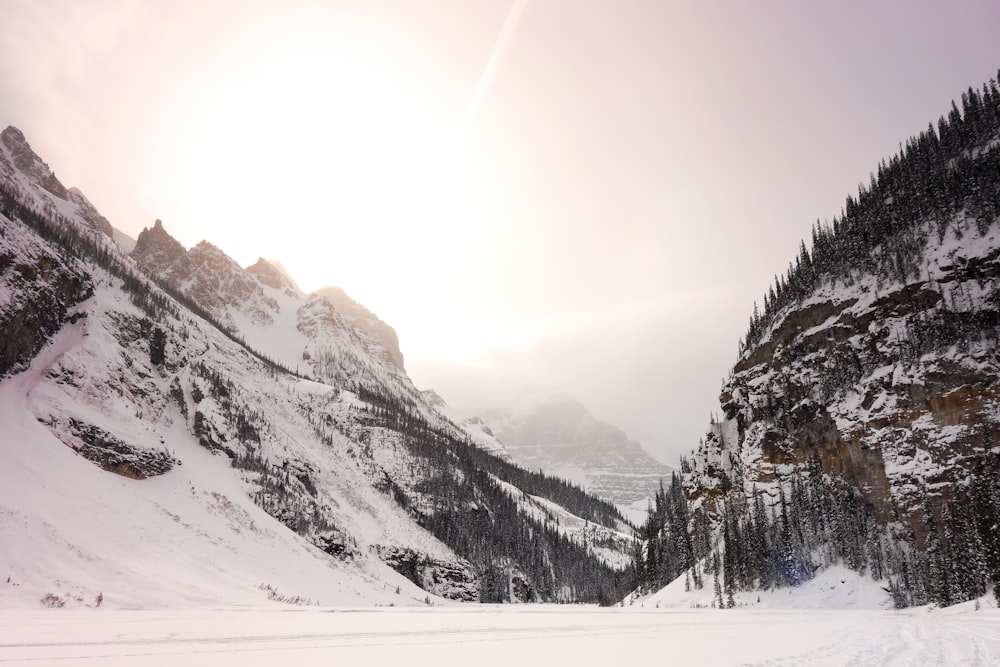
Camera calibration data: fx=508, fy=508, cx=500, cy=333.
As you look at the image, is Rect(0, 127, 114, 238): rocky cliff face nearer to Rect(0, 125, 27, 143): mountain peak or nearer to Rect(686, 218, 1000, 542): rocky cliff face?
Rect(0, 125, 27, 143): mountain peak

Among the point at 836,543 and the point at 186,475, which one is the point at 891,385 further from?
the point at 186,475

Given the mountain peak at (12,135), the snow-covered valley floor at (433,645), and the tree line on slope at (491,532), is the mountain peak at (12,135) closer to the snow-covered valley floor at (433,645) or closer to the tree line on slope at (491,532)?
the tree line on slope at (491,532)

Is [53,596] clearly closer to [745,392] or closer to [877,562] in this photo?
[877,562]

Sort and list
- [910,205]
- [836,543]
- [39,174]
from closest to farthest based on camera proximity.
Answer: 1. [836,543]
2. [910,205]
3. [39,174]

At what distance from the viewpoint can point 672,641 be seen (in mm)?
19812

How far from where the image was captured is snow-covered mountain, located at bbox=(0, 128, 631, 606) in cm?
3881

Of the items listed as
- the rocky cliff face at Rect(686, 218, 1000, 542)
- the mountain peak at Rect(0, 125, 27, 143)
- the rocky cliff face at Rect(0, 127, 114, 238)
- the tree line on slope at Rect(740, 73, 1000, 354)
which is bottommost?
the rocky cliff face at Rect(686, 218, 1000, 542)

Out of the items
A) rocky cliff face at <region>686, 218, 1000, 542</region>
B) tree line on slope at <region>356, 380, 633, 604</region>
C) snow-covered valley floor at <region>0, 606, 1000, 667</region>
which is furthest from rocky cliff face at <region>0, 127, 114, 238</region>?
rocky cliff face at <region>686, 218, 1000, 542</region>

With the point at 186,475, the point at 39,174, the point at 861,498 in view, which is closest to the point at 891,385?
the point at 861,498

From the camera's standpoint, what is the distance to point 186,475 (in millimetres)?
63688

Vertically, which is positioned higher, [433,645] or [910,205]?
[910,205]

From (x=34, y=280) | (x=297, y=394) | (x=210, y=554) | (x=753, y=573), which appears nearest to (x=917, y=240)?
(x=753, y=573)

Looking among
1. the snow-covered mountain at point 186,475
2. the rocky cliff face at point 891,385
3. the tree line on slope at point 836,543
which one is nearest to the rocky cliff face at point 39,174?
the snow-covered mountain at point 186,475

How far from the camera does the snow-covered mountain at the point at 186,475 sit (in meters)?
38.8
